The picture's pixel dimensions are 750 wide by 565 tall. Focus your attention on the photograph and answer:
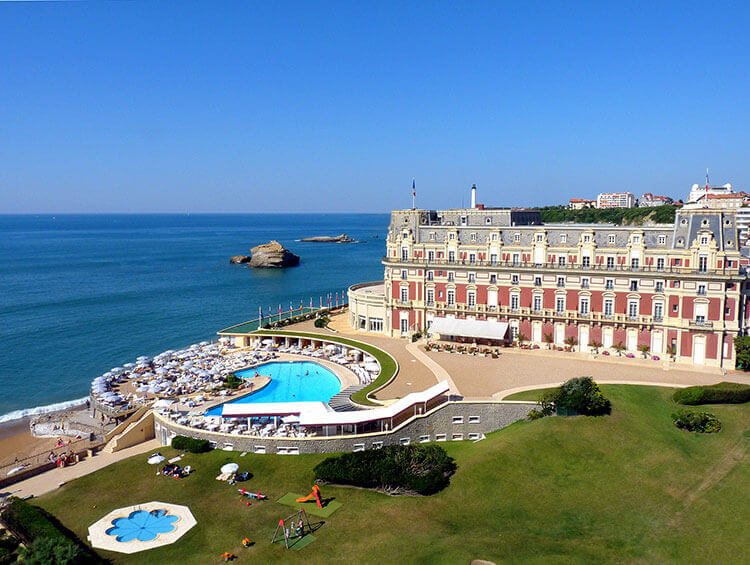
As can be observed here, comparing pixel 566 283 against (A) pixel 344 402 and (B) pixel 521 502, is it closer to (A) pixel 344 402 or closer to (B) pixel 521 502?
(A) pixel 344 402

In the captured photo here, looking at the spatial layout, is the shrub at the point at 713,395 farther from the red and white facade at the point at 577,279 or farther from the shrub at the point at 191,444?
the shrub at the point at 191,444

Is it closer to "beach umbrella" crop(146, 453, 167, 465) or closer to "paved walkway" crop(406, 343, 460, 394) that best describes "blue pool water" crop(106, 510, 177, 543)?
"beach umbrella" crop(146, 453, 167, 465)

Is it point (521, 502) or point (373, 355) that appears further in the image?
point (373, 355)

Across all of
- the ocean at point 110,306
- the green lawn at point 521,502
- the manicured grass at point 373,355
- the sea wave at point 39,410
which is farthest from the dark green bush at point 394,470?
the ocean at point 110,306

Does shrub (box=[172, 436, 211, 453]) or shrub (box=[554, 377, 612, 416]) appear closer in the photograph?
shrub (box=[554, 377, 612, 416])

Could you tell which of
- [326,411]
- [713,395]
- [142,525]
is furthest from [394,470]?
[713,395]

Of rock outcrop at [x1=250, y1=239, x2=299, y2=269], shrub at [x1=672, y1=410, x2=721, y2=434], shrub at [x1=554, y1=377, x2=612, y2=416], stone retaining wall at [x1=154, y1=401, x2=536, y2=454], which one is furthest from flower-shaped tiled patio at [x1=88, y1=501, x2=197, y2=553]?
rock outcrop at [x1=250, y1=239, x2=299, y2=269]

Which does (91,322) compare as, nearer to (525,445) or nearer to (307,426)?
(307,426)
